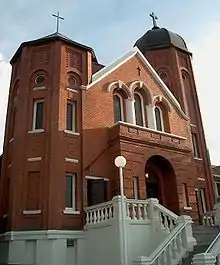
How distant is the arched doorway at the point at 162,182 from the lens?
1714cm

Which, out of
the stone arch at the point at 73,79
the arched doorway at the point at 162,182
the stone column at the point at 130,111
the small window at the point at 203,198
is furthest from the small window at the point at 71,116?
the small window at the point at 203,198

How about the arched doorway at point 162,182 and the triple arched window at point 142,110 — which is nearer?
the arched doorway at point 162,182

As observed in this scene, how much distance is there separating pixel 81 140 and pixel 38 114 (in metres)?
2.60

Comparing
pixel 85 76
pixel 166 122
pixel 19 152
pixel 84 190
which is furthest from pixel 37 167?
pixel 166 122

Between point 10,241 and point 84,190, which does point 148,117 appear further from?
point 10,241

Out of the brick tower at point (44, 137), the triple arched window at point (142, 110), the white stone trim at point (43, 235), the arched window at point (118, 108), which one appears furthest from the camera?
the triple arched window at point (142, 110)

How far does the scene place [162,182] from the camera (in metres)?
17.8

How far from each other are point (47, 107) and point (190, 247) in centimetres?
919

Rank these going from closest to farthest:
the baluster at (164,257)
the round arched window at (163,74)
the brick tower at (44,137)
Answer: the baluster at (164,257)
the brick tower at (44,137)
the round arched window at (163,74)

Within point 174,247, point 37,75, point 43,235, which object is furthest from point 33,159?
point 174,247

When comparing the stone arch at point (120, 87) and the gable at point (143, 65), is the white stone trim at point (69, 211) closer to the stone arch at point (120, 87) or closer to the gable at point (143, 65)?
the stone arch at point (120, 87)

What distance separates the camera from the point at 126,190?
15.1 m

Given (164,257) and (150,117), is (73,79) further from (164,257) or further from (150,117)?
(164,257)

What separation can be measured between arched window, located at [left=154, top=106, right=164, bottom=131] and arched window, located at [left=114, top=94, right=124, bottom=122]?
2.41 meters
